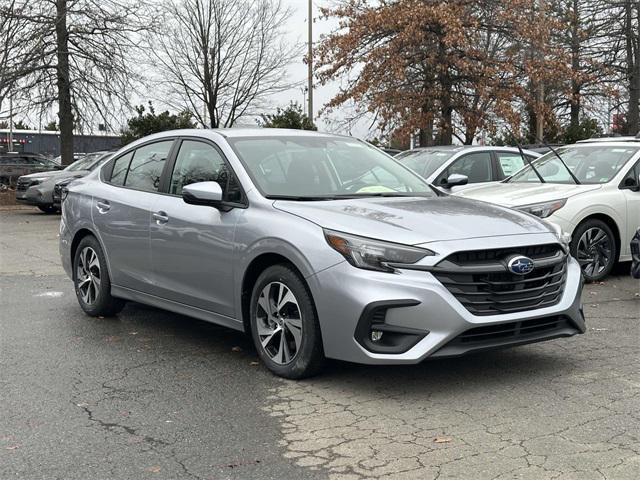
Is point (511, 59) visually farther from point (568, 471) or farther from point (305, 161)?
point (568, 471)

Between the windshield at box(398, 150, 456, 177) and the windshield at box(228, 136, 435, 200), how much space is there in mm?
4797

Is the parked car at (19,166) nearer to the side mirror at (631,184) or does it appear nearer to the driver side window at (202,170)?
the side mirror at (631,184)

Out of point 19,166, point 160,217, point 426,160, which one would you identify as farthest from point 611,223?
point 19,166

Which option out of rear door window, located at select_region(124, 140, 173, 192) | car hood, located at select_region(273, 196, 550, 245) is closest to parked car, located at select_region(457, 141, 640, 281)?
car hood, located at select_region(273, 196, 550, 245)

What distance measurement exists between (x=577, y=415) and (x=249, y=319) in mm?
2189

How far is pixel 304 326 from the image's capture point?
4820 millimetres

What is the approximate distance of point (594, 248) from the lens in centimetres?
876

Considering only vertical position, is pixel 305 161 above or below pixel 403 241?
above

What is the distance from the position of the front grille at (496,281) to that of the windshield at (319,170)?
1.18m

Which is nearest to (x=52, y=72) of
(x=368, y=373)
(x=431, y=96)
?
(x=431, y=96)

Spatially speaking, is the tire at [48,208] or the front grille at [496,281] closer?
the front grille at [496,281]

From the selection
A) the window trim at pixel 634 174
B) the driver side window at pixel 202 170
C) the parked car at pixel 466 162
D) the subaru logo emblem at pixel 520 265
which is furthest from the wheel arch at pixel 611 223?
the driver side window at pixel 202 170

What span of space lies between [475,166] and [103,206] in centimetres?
622

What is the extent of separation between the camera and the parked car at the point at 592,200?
8.54 metres
